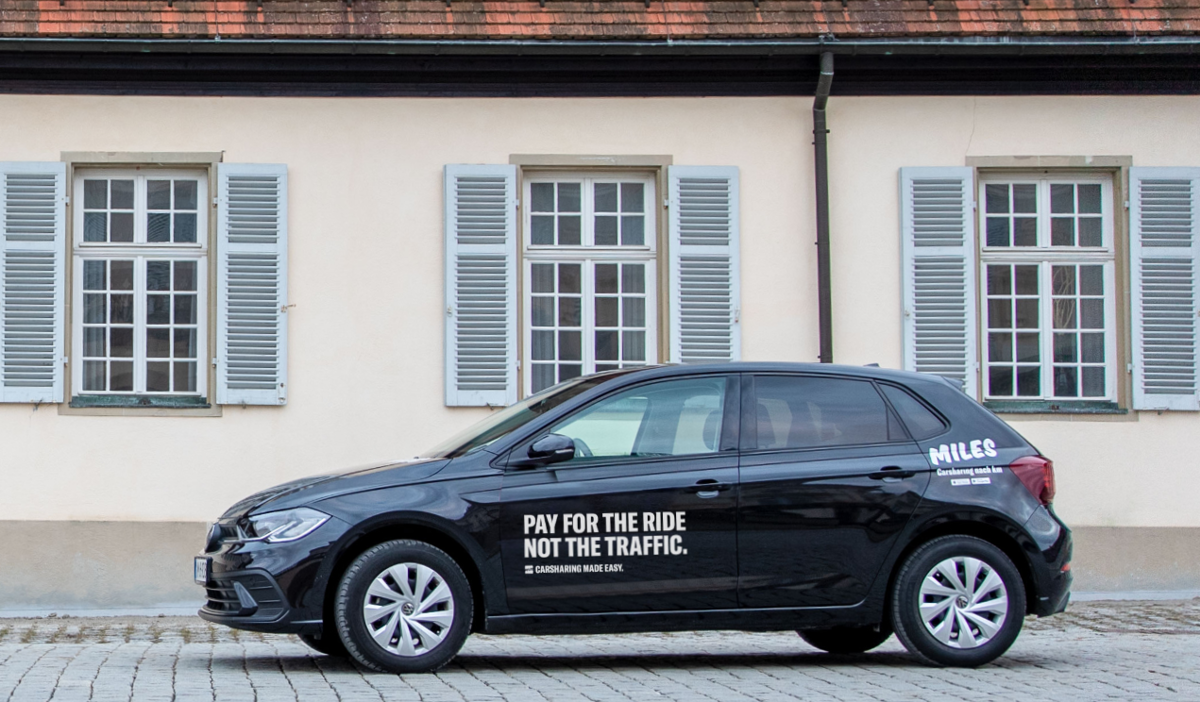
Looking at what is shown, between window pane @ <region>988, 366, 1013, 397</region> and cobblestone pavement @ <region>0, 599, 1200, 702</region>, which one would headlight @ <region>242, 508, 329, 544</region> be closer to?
cobblestone pavement @ <region>0, 599, 1200, 702</region>

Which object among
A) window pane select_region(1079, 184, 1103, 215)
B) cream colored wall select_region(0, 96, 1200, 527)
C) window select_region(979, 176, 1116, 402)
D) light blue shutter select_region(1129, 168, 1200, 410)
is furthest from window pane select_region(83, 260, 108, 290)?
light blue shutter select_region(1129, 168, 1200, 410)

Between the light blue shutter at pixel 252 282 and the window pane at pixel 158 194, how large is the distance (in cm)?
50

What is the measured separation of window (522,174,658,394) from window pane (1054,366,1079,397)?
10.3 ft

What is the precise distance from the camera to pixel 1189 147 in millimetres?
12656

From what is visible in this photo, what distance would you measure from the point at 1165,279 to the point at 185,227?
7.57 m

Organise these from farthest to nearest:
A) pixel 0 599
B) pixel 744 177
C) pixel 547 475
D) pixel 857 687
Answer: pixel 744 177, pixel 0 599, pixel 547 475, pixel 857 687

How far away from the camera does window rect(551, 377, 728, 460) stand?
7.80 m

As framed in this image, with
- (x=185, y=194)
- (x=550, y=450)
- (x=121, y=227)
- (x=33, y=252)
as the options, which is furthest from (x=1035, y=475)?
(x=33, y=252)

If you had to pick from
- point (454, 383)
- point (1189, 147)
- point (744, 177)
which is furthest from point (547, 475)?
point (1189, 147)

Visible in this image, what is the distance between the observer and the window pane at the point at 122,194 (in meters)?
12.3

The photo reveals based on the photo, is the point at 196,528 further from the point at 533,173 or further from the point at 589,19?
the point at 589,19

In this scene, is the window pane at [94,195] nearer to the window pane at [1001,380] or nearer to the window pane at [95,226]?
the window pane at [95,226]

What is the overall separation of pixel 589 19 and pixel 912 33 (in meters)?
2.47

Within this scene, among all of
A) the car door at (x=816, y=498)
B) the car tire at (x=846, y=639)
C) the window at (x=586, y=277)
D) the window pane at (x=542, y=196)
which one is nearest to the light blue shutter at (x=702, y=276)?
the window at (x=586, y=277)
